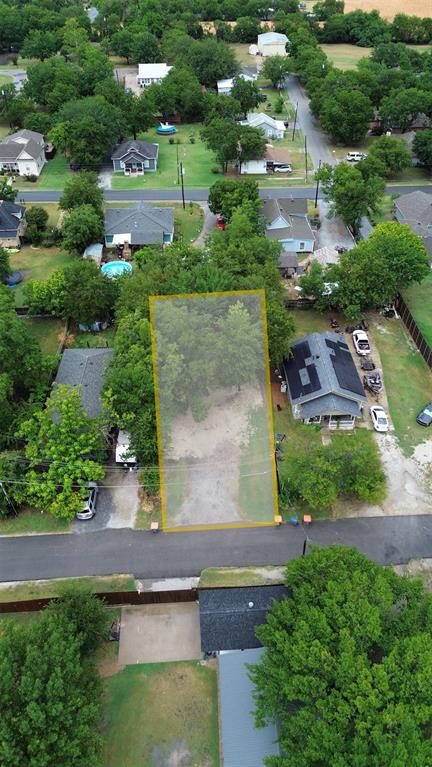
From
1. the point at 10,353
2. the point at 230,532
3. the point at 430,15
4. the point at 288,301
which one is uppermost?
the point at 430,15

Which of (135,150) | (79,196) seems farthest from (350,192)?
(135,150)

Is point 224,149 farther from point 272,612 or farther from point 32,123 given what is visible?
point 272,612

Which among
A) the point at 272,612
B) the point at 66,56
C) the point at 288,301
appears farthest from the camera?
the point at 66,56

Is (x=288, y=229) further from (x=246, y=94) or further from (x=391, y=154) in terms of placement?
(x=246, y=94)

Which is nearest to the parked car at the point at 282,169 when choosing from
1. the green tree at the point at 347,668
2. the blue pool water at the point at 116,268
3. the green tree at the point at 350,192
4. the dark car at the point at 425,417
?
the green tree at the point at 350,192

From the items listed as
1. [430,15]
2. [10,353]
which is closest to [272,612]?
[10,353]

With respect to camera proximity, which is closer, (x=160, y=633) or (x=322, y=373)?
(x=160, y=633)

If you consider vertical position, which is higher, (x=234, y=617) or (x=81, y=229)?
(x=81, y=229)
